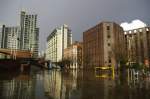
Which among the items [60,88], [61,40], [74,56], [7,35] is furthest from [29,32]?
[60,88]

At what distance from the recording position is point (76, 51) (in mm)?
143500

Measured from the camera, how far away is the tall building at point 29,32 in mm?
154875

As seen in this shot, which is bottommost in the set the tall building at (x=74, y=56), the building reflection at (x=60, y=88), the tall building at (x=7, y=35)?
the building reflection at (x=60, y=88)

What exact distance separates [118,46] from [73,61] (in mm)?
60910

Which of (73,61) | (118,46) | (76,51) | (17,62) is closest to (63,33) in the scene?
(76,51)

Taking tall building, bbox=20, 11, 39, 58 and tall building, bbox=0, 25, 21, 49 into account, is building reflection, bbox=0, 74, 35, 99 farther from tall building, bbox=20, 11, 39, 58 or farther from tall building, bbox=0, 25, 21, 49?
tall building, bbox=20, 11, 39, 58

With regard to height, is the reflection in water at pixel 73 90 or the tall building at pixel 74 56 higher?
the tall building at pixel 74 56

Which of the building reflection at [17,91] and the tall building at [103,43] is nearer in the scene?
the building reflection at [17,91]

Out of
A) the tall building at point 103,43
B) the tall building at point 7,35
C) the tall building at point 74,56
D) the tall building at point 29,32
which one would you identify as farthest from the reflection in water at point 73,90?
the tall building at point 29,32

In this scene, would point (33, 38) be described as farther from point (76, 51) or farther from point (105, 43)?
point (105, 43)

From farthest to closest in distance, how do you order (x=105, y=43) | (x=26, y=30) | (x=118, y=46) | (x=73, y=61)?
(x=26, y=30) < (x=73, y=61) < (x=105, y=43) < (x=118, y=46)

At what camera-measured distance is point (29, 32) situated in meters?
163

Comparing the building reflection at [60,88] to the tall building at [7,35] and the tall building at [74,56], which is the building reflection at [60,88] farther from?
the tall building at [7,35]

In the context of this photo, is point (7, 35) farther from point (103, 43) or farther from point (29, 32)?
point (103, 43)
